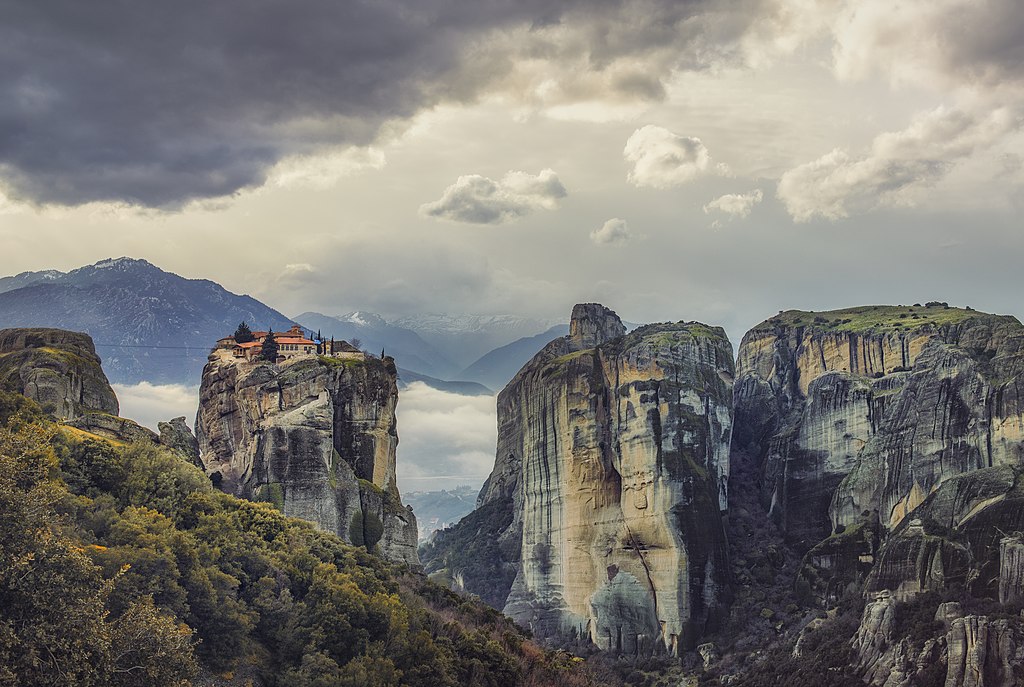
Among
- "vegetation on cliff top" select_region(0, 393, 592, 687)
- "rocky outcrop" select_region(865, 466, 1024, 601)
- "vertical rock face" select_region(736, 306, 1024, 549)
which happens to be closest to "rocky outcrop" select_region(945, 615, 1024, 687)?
"rocky outcrop" select_region(865, 466, 1024, 601)

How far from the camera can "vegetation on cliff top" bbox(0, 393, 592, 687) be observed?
5656 centimetres

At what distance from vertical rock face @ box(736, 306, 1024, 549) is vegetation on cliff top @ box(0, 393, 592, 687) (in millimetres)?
56294

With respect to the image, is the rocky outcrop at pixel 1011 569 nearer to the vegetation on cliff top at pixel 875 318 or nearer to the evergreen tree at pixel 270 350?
the vegetation on cliff top at pixel 875 318

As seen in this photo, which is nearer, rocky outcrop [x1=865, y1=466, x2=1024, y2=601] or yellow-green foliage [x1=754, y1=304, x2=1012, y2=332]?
rocky outcrop [x1=865, y1=466, x2=1024, y2=601]

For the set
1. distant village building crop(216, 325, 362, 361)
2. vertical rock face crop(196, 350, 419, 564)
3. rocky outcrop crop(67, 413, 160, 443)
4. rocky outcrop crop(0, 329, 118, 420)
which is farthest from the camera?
distant village building crop(216, 325, 362, 361)

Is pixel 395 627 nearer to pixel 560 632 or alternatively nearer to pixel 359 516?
pixel 359 516

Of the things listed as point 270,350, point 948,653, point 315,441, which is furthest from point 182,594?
point 948,653

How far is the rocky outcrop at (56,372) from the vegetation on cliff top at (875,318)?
92698 millimetres

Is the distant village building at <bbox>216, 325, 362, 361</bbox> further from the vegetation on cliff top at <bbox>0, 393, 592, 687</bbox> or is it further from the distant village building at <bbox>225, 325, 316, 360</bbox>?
the vegetation on cliff top at <bbox>0, 393, 592, 687</bbox>

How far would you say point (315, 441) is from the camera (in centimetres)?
11012

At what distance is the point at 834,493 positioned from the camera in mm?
152125

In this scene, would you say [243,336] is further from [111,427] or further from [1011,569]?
[1011,569]

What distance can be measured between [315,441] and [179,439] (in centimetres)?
1084

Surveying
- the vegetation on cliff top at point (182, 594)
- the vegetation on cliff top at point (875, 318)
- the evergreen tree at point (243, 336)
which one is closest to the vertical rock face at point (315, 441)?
the vegetation on cliff top at point (182, 594)
